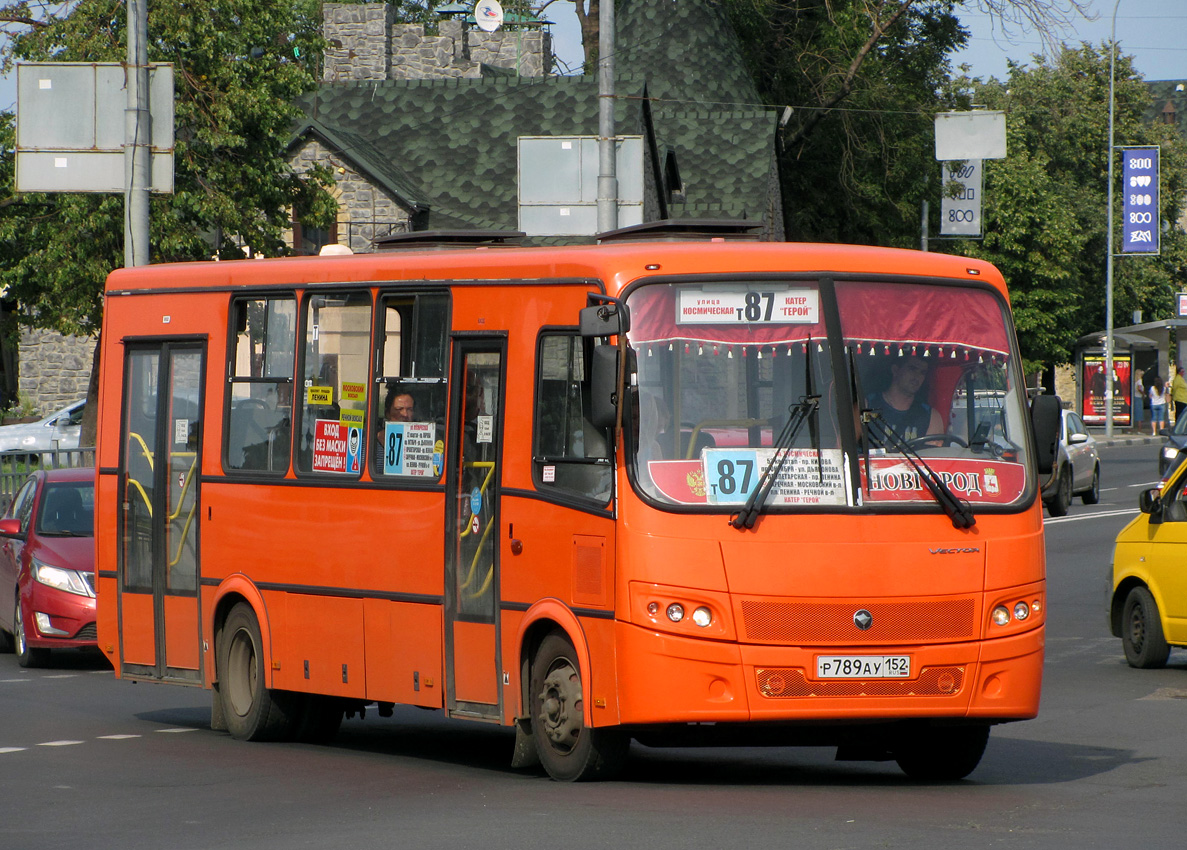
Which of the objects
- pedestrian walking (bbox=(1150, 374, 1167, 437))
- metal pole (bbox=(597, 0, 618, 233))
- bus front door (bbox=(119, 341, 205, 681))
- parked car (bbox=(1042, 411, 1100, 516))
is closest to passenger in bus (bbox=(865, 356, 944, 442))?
bus front door (bbox=(119, 341, 205, 681))

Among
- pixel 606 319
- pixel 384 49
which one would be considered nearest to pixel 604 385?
pixel 606 319

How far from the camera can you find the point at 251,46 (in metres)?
36.4

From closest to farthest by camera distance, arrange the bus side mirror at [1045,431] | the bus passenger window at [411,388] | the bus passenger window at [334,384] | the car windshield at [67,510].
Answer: the bus side mirror at [1045,431], the bus passenger window at [411,388], the bus passenger window at [334,384], the car windshield at [67,510]

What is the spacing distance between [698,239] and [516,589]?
211 centimetres

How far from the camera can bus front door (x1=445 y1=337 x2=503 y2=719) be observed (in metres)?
10.2

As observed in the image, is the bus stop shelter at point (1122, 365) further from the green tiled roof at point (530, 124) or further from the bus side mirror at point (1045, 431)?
the bus side mirror at point (1045, 431)

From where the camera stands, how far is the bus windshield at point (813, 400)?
9.17 m

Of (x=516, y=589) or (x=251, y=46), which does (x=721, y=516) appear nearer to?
(x=516, y=589)

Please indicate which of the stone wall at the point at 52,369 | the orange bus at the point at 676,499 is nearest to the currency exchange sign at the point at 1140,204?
the stone wall at the point at 52,369

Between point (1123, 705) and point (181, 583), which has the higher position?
point (181, 583)

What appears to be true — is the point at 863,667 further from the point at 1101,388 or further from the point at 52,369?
the point at 1101,388

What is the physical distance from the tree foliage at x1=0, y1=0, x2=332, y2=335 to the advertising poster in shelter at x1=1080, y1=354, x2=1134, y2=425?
31.0 m

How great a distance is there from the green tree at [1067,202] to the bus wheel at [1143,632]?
49.4 m

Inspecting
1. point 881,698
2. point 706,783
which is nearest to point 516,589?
point 706,783
